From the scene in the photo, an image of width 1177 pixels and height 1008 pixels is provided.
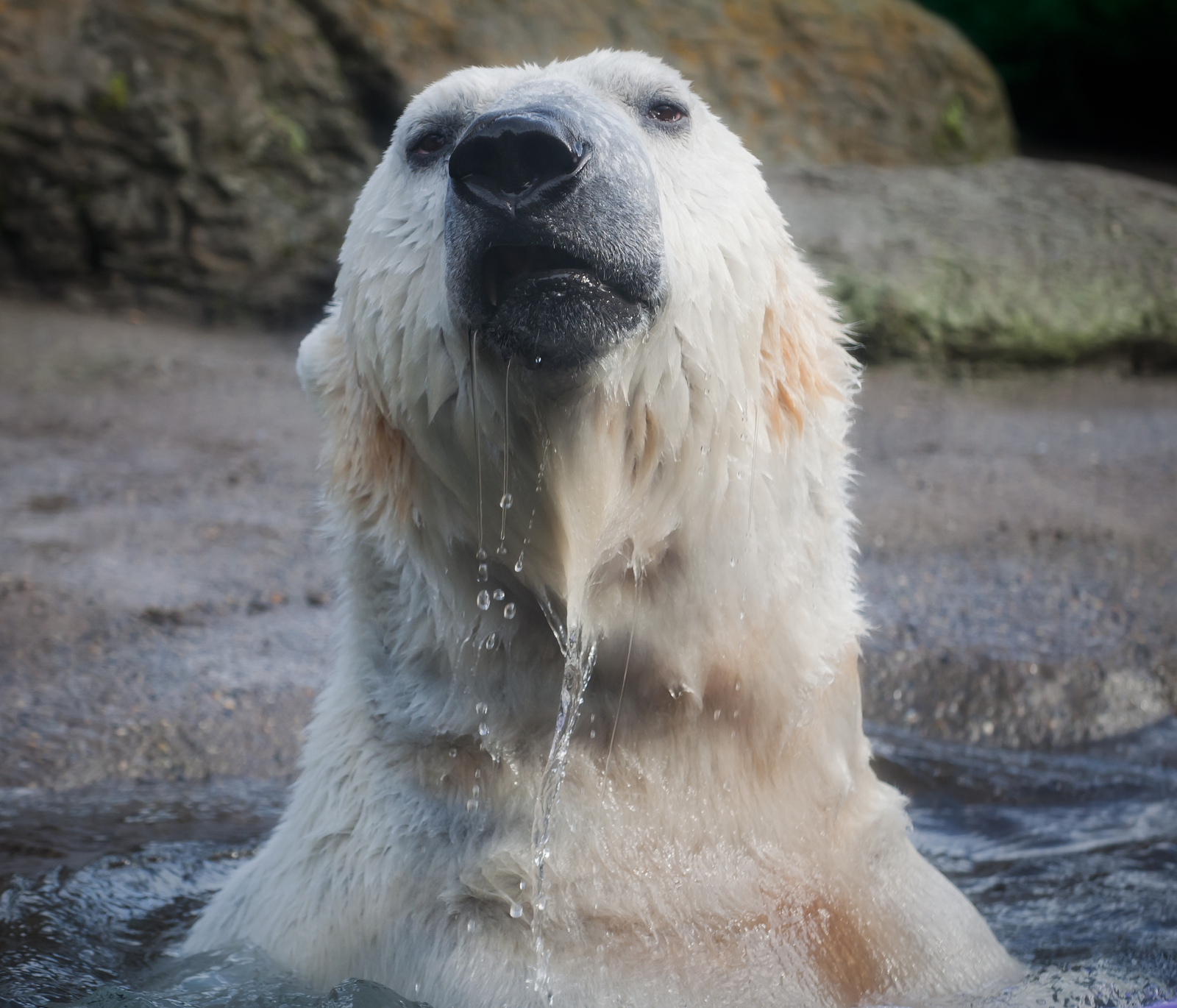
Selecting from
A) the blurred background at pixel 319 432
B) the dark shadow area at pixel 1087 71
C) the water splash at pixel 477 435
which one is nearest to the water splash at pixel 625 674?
the water splash at pixel 477 435

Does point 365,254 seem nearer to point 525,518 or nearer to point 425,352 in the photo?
point 425,352

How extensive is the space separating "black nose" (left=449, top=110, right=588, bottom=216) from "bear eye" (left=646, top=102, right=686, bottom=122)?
351mm

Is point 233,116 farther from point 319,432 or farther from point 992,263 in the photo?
point 992,263

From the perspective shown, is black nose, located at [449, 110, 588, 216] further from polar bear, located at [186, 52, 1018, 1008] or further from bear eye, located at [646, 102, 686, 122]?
bear eye, located at [646, 102, 686, 122]

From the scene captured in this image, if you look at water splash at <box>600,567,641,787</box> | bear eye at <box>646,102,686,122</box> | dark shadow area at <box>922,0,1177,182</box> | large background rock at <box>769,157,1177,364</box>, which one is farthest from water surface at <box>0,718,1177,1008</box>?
dark shadow area at <box>922,0,1177,182</box>

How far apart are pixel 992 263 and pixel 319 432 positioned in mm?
3451

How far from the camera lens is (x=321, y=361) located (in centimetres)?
221

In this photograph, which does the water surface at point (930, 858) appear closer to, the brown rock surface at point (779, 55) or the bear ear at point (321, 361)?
the bear ear at point (321, 361)

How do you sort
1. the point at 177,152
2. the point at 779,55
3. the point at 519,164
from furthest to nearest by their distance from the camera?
1. the point at 779,55
2. the point at 177,152
3. the point at 519,164

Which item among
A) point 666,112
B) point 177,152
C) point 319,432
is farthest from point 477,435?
point 177,152

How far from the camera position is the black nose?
167 cm

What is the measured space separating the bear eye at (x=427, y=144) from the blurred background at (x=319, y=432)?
80 cm

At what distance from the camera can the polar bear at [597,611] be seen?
1.83 meters

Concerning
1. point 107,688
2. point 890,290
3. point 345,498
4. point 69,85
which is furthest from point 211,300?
point 345,498
